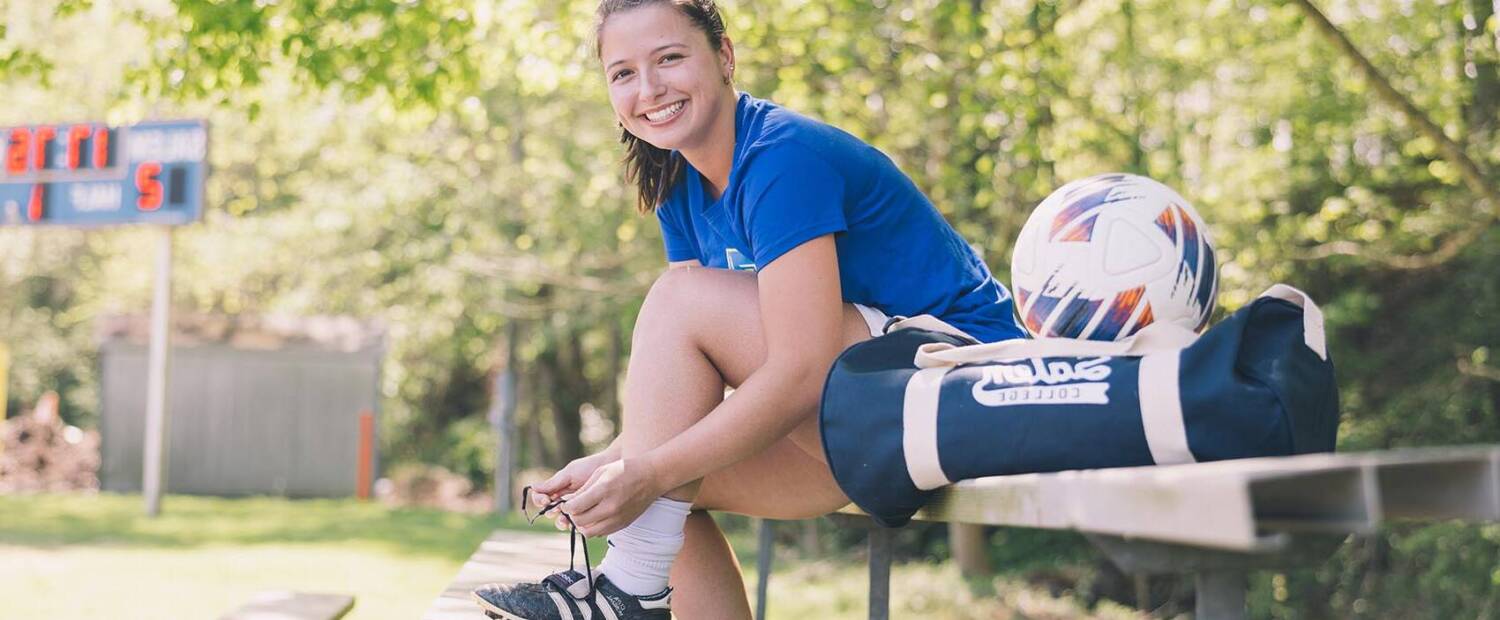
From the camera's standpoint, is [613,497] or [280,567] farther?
[280,567]

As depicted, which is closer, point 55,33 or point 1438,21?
point 1438,21

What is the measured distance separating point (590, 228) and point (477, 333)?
4921 mm

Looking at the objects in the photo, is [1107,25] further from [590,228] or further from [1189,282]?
[1189,282]

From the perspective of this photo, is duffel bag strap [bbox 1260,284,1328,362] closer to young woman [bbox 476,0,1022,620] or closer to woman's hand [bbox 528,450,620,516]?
young woman [bbox 476,0,1022,620]

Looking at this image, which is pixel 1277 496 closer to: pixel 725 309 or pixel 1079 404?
pixel 1079 404

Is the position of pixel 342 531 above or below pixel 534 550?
below

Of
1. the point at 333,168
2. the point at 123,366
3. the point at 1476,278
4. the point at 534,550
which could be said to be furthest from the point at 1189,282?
the point at 333,168

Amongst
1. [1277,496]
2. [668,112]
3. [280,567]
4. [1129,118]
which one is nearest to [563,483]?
[668,112]

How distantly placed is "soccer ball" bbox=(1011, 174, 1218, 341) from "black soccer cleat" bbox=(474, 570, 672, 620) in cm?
69

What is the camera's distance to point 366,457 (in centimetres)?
1630

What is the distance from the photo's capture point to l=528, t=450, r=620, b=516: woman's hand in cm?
211

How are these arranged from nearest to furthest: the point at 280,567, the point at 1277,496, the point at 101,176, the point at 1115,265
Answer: the point at 1277,496 → the point at 1115,265 → the point at 280,567 → the point at 101,176

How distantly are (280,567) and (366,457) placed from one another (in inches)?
350

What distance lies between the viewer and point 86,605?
233 inches
